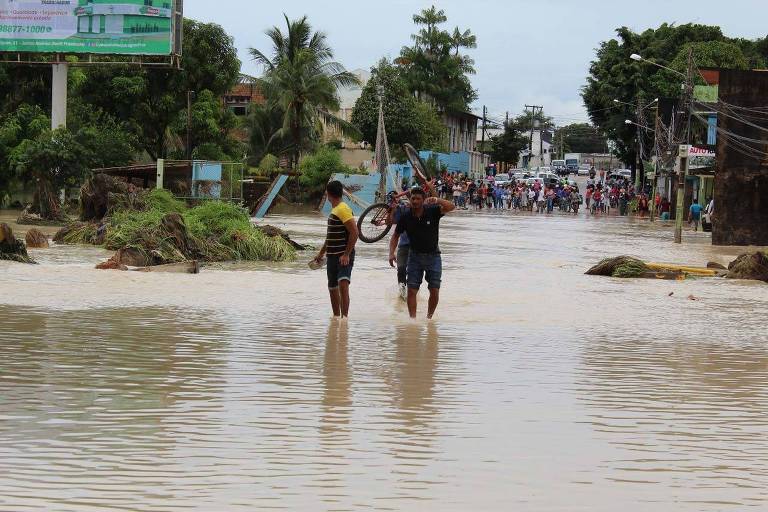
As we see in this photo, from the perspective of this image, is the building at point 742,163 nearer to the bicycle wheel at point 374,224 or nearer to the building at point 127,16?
the bicycle wheel at point 374,224

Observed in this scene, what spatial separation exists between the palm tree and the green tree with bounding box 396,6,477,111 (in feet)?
96.1

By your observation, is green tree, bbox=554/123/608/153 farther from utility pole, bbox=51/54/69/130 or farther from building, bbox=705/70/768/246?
building, bbox=705/70/768/246

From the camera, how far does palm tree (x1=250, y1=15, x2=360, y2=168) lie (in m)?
54.9

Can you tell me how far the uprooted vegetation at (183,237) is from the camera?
65.2ft

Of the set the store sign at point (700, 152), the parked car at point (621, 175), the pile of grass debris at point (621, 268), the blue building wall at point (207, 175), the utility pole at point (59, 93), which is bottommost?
the pile of grass debris at point (621, 268)

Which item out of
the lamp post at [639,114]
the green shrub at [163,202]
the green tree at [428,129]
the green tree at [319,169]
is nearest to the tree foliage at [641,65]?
the lamp post at [639,114]

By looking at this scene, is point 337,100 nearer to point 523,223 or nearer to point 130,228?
point 523,223

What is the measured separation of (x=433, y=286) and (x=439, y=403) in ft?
16.2

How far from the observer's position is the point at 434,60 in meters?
87.8

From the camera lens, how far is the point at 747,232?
33.3 metres

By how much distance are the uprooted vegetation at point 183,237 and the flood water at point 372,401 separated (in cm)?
340

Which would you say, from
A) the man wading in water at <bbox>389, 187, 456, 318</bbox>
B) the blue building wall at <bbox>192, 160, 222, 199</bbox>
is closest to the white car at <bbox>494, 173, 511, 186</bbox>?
the blue building wall at <bbox>192, 160, 222, 199</bbox>

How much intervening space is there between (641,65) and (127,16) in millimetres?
40595

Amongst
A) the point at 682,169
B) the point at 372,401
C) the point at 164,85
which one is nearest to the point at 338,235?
the point at 372,401
